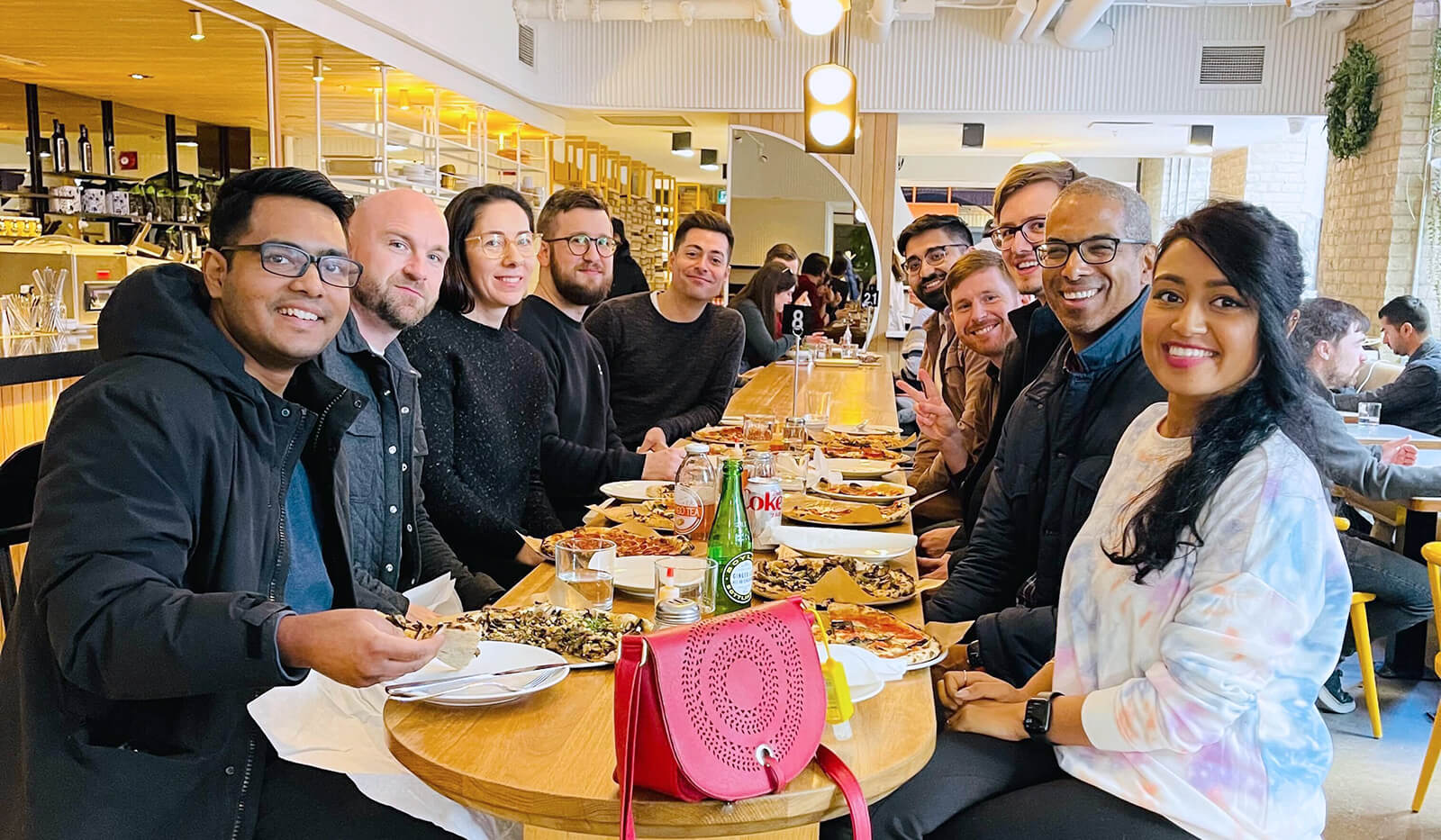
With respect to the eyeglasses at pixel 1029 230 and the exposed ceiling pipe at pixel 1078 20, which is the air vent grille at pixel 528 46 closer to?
the exposed ceiling pipe at pixel 1078 20

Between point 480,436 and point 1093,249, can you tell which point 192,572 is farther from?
point 1093,249

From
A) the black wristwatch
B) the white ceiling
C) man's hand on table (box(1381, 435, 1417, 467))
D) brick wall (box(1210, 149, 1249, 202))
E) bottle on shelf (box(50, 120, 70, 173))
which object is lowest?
the black wristwatch

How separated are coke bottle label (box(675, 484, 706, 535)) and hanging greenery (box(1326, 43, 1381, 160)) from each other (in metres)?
8.68

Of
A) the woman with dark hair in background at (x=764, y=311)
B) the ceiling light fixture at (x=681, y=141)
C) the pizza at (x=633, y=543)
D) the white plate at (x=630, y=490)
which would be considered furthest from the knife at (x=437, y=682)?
the ceiling light fixture at (x=681, y=141)

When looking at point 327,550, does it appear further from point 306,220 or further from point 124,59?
point 124,59

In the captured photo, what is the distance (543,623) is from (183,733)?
53cm

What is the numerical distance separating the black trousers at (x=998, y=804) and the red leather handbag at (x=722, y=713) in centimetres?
46

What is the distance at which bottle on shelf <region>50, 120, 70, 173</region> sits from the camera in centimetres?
1039

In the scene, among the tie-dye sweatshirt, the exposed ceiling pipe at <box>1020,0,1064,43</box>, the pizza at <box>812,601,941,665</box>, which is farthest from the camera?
the exposed ceiling pipe at <box>1020,0,1064,43</box>

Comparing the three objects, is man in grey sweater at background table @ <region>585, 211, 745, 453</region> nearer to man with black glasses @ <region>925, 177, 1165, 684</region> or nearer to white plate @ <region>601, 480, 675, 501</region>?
white plate @ <region>601, 480, 675, 501</region>

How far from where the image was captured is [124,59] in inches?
330

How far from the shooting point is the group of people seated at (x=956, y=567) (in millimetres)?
1471

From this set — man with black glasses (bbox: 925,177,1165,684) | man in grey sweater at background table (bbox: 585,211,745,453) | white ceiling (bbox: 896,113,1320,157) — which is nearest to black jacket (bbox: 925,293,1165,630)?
man with black glasses (bbox: 925,177,1165,684)

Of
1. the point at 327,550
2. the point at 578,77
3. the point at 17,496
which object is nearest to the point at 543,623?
the point at 327,550
